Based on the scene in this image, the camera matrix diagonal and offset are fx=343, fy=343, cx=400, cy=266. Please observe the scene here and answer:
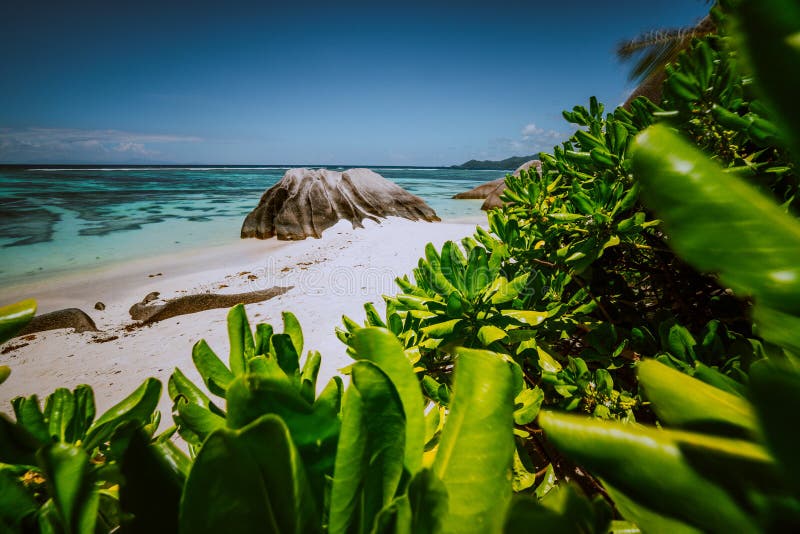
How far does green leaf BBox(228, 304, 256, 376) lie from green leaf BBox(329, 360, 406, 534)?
316 millimetres

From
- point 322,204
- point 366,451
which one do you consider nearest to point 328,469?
point 366,451

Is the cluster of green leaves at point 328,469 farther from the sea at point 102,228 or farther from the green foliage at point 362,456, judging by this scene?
the sea at point 102,228

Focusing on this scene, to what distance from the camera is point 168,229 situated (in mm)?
10211

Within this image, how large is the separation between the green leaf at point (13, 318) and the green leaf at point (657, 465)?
62 centimetres

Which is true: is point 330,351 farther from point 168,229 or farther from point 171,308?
point 168,229

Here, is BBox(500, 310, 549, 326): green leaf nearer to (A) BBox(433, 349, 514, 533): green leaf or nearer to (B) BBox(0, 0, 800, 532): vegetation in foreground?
(B) BBox(0, 0, 800, 532): vegetation in foreground

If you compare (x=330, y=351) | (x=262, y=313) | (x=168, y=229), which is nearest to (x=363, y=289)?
(x=262, y=313)

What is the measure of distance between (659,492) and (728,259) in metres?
0.19

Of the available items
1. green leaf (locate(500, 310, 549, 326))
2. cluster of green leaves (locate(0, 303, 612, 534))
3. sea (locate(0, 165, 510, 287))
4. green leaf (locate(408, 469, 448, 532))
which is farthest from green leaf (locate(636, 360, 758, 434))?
sea (locate(0, 165, 510, 287))

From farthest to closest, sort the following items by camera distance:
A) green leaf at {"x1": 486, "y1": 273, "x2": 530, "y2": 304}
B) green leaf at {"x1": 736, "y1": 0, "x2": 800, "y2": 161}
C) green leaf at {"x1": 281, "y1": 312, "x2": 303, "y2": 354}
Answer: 1. green leaf at {"x1": 486, "y1": 273, "x2": 530, "y2": 304}
2. green leaf at {"x1": 281, "y1": 312, "x2": 303, "y2": 354}
3. green leaf at {"x1": 736, "y1": 0, "x2": 800, "y2": 161}

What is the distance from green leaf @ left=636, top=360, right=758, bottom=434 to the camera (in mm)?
295

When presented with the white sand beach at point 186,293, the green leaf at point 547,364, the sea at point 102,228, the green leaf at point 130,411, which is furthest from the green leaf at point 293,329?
the sea at point 102,228

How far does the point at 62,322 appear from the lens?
146 inches

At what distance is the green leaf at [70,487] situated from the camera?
0.37 metres
